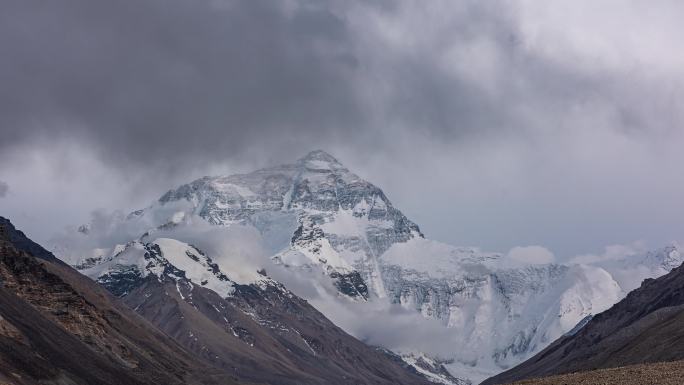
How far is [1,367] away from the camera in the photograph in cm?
18312

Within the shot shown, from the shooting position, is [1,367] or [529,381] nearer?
[529,381]

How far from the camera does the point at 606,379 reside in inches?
4710

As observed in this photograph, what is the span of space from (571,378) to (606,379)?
5541 millimetres

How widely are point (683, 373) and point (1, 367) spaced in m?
116

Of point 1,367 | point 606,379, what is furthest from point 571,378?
point 1,367

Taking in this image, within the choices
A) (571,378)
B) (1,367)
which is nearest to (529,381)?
(571,378)

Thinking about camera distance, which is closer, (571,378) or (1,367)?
(571,378)

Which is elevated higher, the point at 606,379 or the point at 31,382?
the point at 606,379

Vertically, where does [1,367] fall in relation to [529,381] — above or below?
below

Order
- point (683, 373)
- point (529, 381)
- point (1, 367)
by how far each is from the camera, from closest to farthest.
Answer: point (683, 373) → point (529, 381) → point (1, 367)

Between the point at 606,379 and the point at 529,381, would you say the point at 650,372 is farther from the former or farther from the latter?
the point at 529,381

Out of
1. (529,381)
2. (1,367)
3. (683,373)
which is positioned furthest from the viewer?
(1,367)

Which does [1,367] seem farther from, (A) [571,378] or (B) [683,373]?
(B) [683,373]

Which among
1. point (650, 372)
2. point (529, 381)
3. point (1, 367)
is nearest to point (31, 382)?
point (1, 367)
